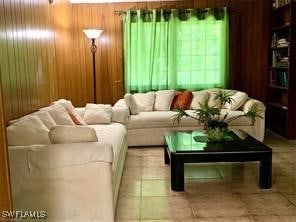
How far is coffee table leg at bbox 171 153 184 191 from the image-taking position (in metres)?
3.12

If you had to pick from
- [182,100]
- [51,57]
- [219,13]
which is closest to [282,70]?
[219,13]

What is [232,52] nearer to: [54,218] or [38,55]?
[38,55]

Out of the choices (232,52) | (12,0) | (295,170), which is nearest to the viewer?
(12,0)

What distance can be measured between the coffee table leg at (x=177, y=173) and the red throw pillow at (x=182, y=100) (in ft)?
7.79

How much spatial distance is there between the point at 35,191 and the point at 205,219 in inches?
52.3

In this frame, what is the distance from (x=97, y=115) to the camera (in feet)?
14.2

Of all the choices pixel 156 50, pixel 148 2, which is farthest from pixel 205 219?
pixel 148 2

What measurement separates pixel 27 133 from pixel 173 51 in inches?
143

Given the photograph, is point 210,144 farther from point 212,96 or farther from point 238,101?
point 212,96

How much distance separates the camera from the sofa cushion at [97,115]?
431 centimetres

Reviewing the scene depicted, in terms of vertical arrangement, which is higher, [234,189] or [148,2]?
[148,2]

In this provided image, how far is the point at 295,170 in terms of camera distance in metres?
3.69

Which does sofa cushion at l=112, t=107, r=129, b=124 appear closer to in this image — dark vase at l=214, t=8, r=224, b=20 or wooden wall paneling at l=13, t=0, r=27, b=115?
wooden wall paneling at l=13, t=0, r=27, b=115

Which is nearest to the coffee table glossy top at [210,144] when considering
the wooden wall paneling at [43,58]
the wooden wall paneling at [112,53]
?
the wooden wall paneling at [43,58]
